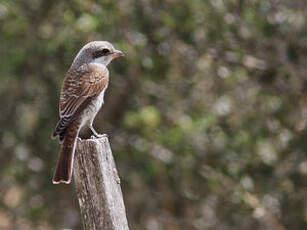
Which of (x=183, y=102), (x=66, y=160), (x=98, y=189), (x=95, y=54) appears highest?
(x=183, y=102)

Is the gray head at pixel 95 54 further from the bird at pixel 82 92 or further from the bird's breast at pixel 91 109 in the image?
the bird's breast at pixel 91 109

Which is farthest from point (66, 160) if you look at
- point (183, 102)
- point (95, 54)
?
point (183, 102)

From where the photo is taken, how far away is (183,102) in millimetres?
8156

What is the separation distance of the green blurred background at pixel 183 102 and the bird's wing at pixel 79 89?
4.72 feet

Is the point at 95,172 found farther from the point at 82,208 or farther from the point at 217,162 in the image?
the point at 217,162

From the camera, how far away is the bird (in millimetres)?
4812

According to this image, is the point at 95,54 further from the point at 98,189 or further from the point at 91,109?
the point at 98,189

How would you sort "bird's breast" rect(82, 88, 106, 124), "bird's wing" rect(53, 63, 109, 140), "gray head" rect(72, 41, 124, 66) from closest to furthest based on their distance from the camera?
"bird's wing" rect(53, 63, 109, 140), "bird's breast" rect(82, 88, 106, 124), "gray head" rect(72, 41, 124, 66)

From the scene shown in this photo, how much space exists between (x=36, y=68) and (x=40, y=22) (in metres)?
0.63

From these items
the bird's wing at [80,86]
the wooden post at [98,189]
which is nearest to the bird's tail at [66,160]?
the bird's wing at [80,86]

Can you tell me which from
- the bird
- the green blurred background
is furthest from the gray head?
the green blurred background

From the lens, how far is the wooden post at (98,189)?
3439 mm

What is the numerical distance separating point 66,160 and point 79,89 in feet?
2.89

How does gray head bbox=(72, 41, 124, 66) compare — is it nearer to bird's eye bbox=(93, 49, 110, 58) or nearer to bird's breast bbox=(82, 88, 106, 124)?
bird's eye bbox=(93, 49, 110, 58)
